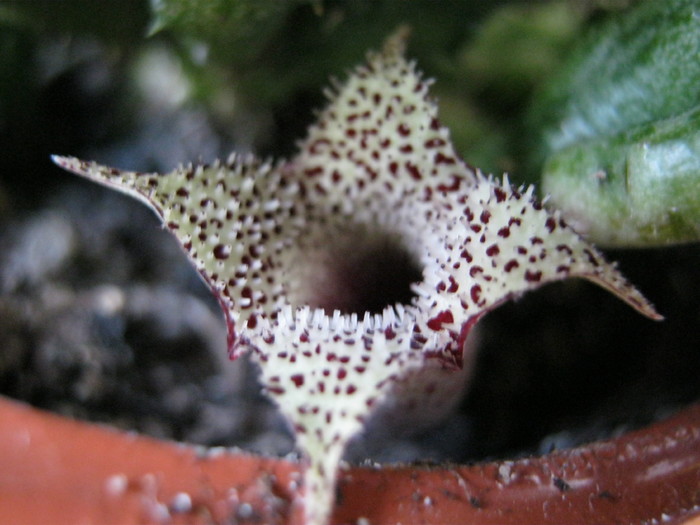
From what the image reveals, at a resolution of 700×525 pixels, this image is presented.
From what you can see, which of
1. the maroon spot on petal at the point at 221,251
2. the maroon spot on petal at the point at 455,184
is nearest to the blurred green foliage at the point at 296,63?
the maroon spot on petal at the point at 455,184

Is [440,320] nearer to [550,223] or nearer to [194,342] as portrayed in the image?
[550,223]

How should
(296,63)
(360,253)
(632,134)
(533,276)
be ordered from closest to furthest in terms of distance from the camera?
1. (533,276)
2. (632,134)
3. (360,253)
4. (296,63)

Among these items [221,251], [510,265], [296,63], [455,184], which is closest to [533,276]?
[510,265]

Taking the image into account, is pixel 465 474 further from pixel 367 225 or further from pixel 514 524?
pixel 367 225

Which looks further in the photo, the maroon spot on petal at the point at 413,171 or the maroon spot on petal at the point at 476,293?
the maroon spot on petal at the point at 413,171

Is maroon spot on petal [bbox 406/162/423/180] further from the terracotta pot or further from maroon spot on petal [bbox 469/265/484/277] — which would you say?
the terracotta pot

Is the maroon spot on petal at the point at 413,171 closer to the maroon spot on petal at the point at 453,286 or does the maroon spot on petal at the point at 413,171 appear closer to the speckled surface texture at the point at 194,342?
the maroon spot on petal at the point at 453,286

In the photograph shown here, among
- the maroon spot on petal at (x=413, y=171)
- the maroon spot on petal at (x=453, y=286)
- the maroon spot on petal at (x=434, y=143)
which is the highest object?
the maroon spot on petal at (x=434, y=143)
